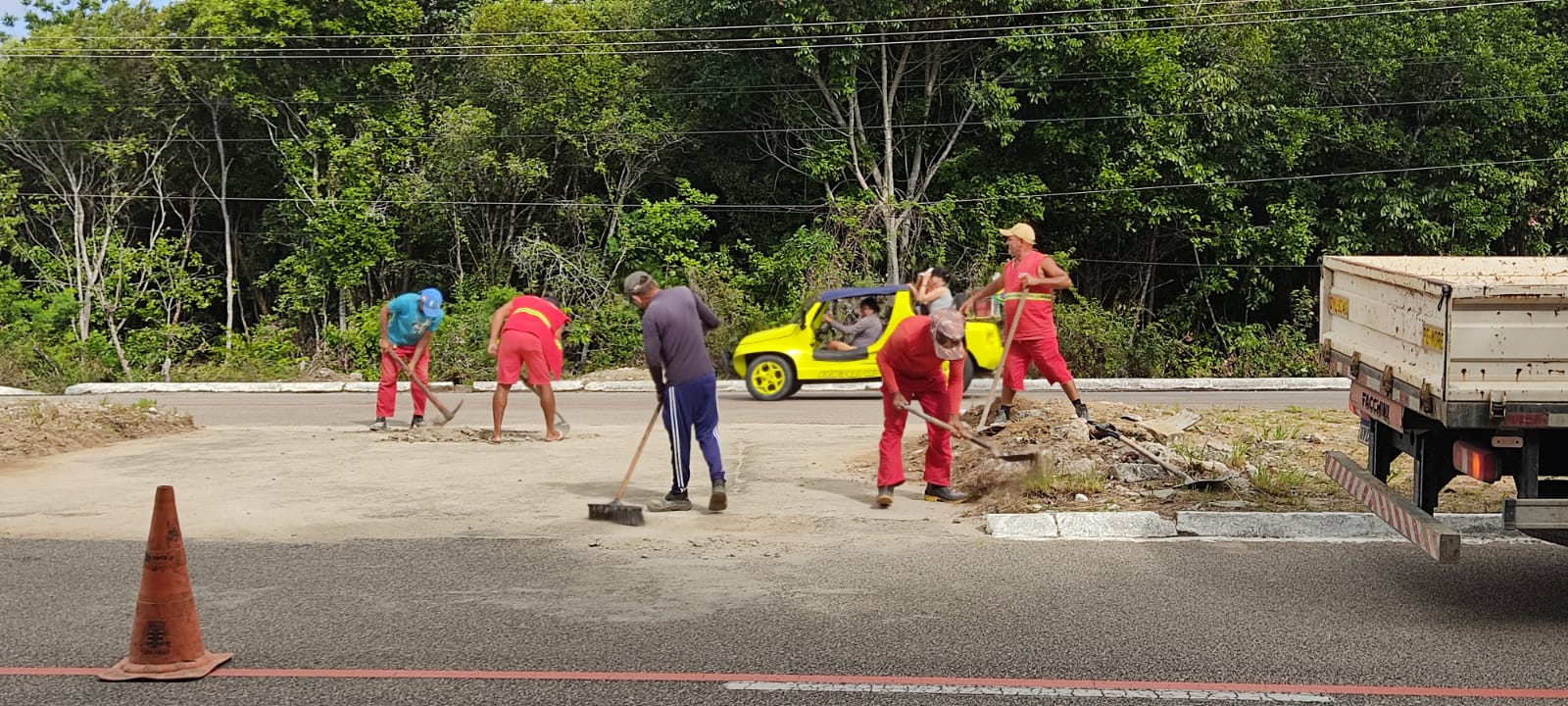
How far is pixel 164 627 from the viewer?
5.64m

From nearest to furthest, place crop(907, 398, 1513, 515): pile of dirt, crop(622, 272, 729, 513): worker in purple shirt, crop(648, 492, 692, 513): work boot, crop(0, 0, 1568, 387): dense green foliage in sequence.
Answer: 1. crop(907, 398, 1513, 515): pile of dirt
2. crop(622, 272, 729, 513): worker in purple shirt
3. crop(648, 492, 692, 513): work boot
4. crop(0, 0, 1568, 387): dense green foliage

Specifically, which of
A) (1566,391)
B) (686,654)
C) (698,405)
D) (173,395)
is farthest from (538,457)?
(173,395)

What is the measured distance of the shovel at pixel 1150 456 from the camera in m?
9.44

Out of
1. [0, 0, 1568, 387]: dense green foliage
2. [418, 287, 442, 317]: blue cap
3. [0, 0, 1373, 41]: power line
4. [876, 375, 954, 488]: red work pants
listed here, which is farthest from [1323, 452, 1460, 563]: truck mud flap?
[0, 0, 1373, 41]: power line

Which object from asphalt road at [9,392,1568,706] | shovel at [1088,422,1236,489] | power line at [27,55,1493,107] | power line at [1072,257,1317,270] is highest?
power line at [27,55,1493,107]

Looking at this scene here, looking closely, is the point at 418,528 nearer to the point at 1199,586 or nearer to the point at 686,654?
the point at 686,654

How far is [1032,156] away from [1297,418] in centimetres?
1615

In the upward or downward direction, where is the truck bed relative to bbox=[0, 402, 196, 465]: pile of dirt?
upward

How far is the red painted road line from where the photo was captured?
5379mm

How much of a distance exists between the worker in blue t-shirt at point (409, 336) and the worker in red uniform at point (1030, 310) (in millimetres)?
5897

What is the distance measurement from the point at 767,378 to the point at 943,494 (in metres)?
8.46

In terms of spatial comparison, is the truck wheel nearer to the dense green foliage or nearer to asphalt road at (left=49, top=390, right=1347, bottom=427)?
asphalt road at (left=49, top=390, right=1347, bottom=427)

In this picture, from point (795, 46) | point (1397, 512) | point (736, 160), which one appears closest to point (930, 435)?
point (1397, 512)

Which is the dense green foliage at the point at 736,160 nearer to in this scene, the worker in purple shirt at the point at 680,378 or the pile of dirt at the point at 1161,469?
the pile of dirt at the point at 1161,469
